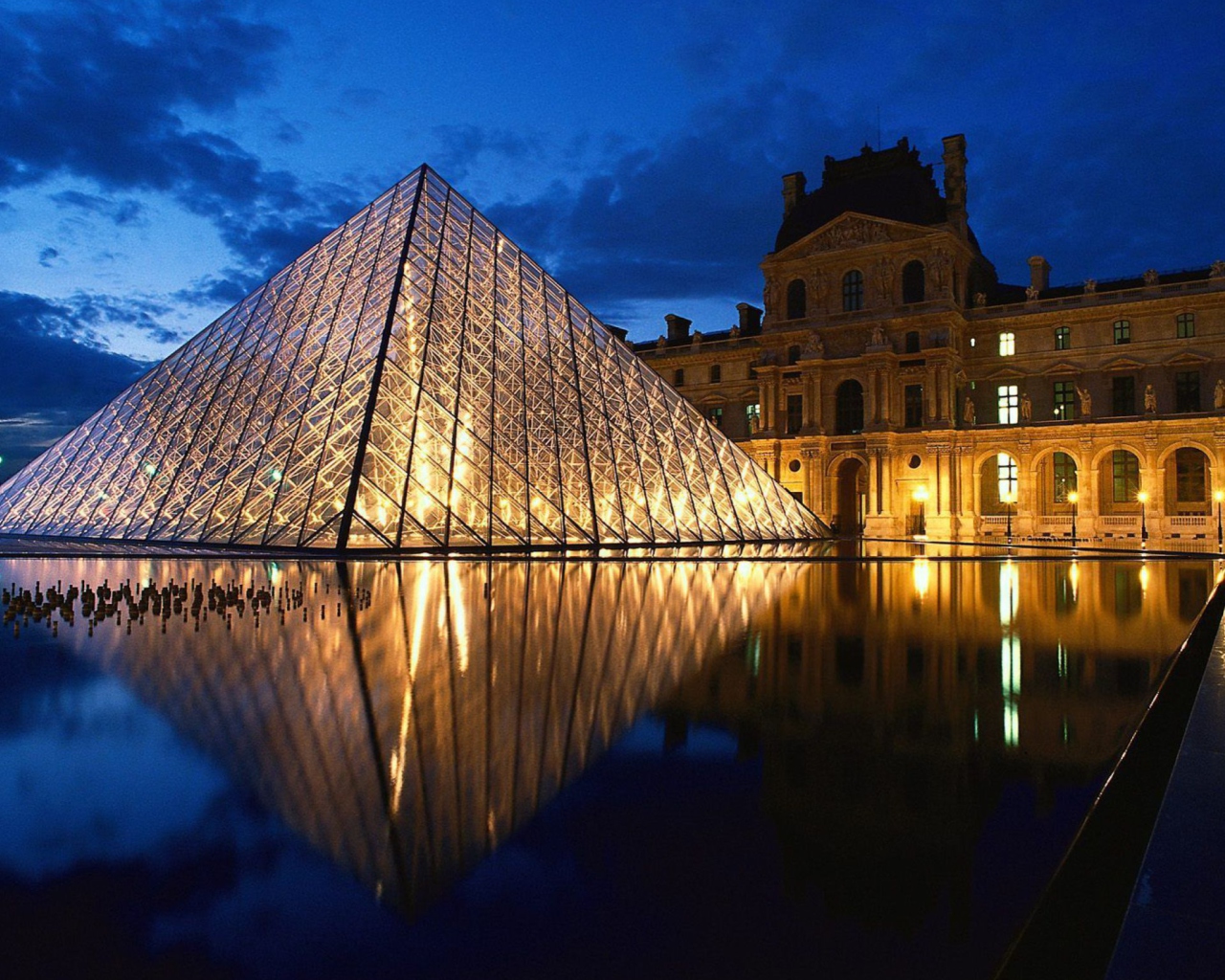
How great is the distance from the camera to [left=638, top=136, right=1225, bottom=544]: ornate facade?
37.8 m

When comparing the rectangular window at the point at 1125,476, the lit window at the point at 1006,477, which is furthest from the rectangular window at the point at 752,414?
the rectangular window at the point at 1125,476

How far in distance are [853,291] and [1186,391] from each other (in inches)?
617

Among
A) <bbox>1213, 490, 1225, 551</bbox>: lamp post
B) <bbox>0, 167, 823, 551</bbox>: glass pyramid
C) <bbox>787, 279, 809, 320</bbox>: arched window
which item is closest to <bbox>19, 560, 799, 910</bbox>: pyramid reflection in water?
<bbox>0, 167, 823, 551</bbox>: glass pyramid

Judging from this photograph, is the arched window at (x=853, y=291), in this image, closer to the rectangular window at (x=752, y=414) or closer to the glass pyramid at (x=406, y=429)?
the rectangular window at (x=752, y=414)

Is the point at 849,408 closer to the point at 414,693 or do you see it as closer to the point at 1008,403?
the point at 1008,403

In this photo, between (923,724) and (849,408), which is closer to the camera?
(923,724)

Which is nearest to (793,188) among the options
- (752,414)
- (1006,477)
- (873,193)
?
(873,193)

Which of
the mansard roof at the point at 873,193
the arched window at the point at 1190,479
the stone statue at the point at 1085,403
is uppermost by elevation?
the mansard roof at the point at 873,193

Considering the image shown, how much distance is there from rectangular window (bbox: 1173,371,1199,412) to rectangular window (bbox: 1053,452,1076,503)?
4.88 metres

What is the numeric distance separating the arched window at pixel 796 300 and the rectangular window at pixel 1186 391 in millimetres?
17373

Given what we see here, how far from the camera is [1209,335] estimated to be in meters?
37.6

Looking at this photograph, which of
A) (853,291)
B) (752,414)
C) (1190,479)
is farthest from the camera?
(752,414)

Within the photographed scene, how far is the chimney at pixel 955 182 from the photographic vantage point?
4381 cm

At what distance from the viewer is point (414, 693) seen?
549cm
